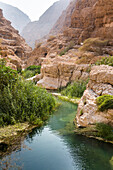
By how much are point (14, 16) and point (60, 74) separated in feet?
433

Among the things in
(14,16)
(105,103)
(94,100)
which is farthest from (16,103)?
(14,16)

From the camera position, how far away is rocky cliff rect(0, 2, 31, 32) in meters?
123

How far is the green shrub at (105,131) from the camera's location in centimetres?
445

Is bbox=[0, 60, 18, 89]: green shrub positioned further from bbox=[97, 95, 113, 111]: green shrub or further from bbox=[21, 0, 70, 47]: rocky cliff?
bbox=[21, 0, 70, 47]: rocky cliff

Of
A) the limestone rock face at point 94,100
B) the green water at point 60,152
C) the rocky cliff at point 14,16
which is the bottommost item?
the green water at point 60,152

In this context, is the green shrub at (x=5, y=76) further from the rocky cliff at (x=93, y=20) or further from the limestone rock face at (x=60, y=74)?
the rocky cliff at (x=93, y=20)

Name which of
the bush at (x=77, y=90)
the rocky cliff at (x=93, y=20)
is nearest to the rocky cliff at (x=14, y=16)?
the rocky cliff at (x=93, y=20)

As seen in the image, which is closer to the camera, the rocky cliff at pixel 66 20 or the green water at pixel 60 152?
the green water at pixel 60 152

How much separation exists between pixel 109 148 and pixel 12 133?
9.72 ft

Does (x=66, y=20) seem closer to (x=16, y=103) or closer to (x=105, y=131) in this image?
(x=16, y=103)

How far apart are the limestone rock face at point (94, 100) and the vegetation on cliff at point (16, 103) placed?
173 centimetres

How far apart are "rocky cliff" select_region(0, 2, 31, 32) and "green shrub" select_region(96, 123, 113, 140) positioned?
132201 mm

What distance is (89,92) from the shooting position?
20.6 feet

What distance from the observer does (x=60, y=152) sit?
156 inches
